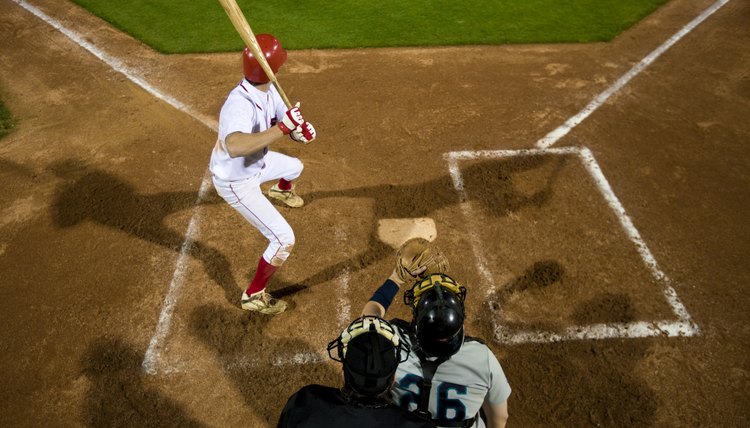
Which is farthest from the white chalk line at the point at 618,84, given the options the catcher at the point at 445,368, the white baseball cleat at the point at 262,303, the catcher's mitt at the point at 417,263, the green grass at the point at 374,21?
the catcher at the point at 445,368

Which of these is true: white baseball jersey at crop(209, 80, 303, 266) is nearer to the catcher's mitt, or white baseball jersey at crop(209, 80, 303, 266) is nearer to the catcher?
the catcher's mitt

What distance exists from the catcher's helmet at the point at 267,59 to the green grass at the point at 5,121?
500 cm

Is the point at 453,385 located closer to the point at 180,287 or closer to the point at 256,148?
the point at 256,148

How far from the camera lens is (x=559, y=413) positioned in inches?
141

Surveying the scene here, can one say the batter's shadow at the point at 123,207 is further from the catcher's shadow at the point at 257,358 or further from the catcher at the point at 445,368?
the catcher at the point at 445,368

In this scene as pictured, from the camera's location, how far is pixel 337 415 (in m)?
1.91

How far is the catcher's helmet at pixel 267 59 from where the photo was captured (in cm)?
355

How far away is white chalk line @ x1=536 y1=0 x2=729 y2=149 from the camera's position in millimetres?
6100

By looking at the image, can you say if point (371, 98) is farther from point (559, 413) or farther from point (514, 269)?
point (559, 413)

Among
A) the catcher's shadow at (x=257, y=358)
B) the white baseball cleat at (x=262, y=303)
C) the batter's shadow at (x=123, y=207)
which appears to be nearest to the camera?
the catcher's shadow at (x=257, y=358)

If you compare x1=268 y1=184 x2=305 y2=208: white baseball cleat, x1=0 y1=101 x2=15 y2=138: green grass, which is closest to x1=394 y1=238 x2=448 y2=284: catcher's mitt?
x1=268 y1=184 x2=305 y2=208: white baseball cleat

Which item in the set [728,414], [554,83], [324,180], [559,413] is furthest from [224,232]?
[554,83]

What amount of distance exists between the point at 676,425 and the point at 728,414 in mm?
433

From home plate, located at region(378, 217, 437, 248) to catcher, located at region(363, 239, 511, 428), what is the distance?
246 cm
